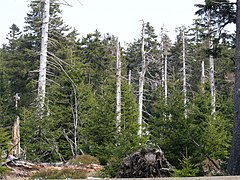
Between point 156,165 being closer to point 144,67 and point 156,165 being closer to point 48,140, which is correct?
point 48,140

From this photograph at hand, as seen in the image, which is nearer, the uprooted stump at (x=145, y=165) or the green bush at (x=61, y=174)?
the uprooted stump at (x=145, y=165)

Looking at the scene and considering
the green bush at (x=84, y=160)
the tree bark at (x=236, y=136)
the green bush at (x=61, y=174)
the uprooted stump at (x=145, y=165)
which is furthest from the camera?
the green bush at (x=84, y=160)

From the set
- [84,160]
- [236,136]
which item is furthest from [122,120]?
[236,136]

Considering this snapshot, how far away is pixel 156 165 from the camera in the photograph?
863 cm

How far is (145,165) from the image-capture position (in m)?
8.51

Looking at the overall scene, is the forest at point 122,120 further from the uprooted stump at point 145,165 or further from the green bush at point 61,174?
the green bush at point 61,174

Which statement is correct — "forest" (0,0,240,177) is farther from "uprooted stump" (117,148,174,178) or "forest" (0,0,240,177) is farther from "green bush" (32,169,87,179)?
"green bush" (32,169,87,179)

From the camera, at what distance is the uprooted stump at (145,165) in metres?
8.50

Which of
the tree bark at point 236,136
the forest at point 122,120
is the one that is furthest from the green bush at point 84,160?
the tree bark at point 236,136

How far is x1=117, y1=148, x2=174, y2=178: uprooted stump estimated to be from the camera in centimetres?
850

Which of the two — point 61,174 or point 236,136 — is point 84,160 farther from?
point 236,136

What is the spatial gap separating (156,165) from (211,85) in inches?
754

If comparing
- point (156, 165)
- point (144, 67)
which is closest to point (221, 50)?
point (156, 165)

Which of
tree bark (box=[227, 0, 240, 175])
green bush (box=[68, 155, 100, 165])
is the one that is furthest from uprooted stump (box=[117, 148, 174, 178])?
green bush (box=[68, 155, 100, 165])
